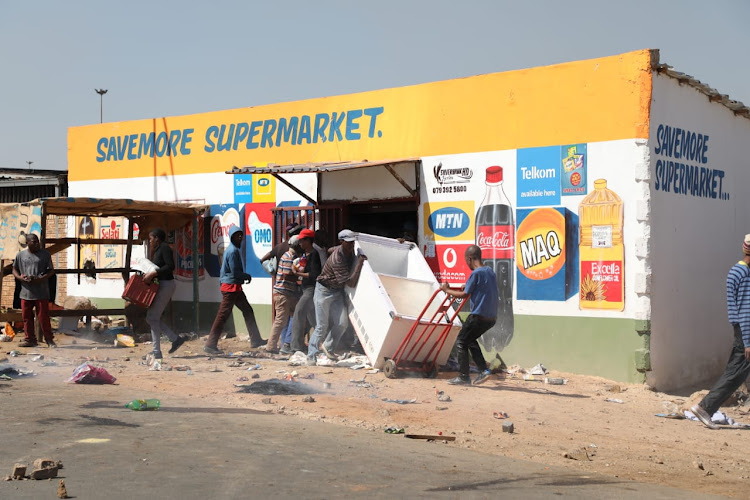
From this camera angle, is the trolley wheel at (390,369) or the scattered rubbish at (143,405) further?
the trolley wheel at (390,369)

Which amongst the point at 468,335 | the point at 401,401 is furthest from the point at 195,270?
the point at 401,401

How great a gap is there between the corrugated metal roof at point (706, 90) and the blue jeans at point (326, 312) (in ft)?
17.2

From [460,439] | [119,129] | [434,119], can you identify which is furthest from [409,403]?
[119,129]

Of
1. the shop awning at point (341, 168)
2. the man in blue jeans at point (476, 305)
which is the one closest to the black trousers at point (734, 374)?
the man in blue jeans at point (476, 305)

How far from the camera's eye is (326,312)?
12.1m

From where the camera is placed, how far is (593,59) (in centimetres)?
1136

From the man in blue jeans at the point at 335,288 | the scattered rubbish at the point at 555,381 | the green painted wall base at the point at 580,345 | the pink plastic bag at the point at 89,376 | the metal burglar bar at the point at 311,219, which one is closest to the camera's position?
the pink plastic bag at the point at 89,376

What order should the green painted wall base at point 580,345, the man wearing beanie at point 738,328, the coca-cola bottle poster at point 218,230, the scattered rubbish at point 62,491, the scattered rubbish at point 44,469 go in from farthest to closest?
1. the coca-cola bottle poster at point 218,230
2. the green painted wall base at point 580,345
3. the man wearing beanie at point 738,328
4. the scattered rubbish at point 44,469
5. the scattered rubbish at point 62,491

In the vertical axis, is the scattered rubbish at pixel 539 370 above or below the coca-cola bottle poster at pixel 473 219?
below

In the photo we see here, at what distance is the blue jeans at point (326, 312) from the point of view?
12109mm

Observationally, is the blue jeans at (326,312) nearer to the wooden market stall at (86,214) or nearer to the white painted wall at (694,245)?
the white painted wall at (694,245)

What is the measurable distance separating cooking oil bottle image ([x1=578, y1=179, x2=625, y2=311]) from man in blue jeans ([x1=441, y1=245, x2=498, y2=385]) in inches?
56.7

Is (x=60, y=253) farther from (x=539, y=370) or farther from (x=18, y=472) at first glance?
(x=18, y=472)

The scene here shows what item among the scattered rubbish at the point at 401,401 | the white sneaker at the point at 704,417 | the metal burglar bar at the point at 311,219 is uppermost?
the metal burglar bar at the point at 311,219
